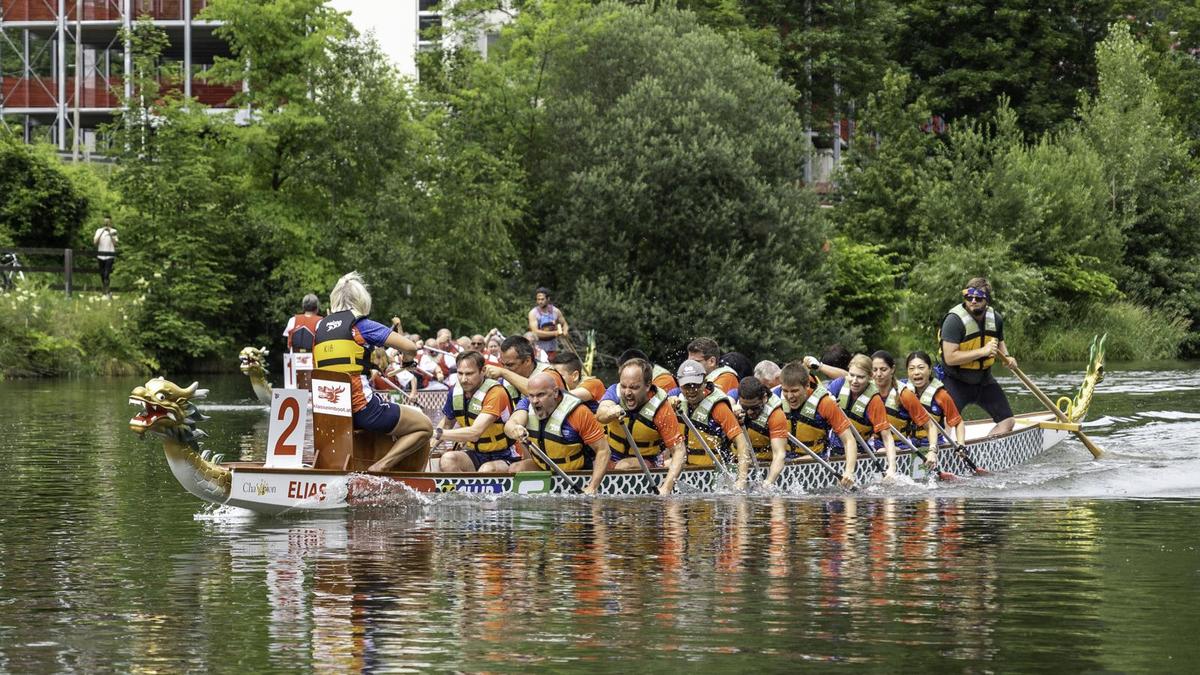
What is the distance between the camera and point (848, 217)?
61938 mm

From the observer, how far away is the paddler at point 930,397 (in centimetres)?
2023

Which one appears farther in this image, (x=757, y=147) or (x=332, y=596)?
(x=757, y=147)

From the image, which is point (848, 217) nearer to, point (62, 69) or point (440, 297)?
point (440, 297)

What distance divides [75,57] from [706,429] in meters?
49.5

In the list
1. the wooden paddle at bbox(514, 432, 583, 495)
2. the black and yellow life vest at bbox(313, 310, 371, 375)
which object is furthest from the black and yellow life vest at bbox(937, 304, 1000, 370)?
the black and yellow life vest at bbox(313, 310, 371, 375)

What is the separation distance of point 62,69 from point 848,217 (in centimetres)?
2696

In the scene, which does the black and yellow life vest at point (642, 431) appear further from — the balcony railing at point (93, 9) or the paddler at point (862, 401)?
the balcony railing at point (93, 9)

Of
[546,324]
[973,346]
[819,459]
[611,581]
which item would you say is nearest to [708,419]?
[819,459]

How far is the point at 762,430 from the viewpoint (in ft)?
60.0

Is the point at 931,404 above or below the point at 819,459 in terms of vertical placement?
above

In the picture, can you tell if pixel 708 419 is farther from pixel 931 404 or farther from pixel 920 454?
pixel 931 404

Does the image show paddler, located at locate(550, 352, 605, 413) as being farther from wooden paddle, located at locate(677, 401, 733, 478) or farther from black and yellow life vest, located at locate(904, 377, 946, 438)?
black and yellow life vest, located at locate(904, 377, 946, 438)

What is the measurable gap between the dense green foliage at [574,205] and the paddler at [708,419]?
2924cm

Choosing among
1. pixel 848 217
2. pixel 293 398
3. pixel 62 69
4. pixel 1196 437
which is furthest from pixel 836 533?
pixel 62 69
